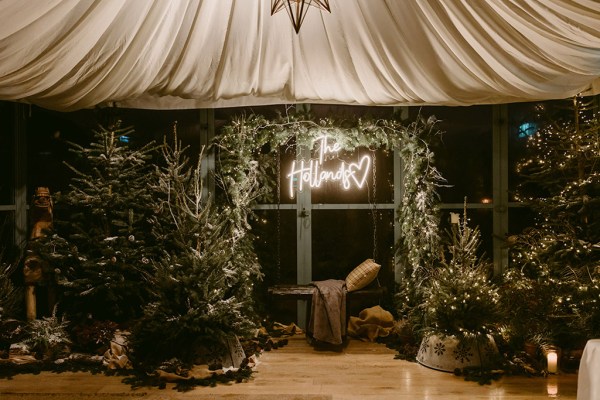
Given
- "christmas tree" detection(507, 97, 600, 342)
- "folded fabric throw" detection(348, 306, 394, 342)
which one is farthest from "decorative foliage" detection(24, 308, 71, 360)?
"christmas tree" detection(507, 97, 600, 342)

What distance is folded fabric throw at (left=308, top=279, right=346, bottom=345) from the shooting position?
5707 millimetres

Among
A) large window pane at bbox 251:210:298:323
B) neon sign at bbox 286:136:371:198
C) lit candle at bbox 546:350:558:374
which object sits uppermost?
neon sign at bbox 286:136:371:198

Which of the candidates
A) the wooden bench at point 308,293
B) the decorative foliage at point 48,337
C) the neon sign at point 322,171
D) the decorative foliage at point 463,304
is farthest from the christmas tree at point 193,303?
the decorative foliage at point 463,304

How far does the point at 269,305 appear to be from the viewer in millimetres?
6707

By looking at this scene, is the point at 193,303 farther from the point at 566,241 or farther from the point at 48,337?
the point at 566,241

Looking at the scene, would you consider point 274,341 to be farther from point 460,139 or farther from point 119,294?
point 460,139

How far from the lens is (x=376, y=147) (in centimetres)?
627

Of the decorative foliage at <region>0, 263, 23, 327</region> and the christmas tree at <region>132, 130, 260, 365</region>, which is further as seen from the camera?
the decorative foliage at <region>0, 263, 23, 327</region>

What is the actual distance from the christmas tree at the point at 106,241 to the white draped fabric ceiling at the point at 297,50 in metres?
1.14

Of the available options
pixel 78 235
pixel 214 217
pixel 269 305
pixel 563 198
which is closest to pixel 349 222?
pixel 269 305

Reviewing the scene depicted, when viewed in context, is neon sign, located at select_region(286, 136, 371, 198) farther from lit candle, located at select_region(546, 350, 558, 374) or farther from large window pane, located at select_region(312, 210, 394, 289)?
lit candle, located at select_region(546, 350, 558, 374)

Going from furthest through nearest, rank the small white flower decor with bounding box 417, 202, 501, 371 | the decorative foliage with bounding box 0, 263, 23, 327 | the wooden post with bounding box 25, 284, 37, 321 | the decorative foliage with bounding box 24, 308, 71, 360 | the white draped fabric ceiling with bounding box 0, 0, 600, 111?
the wooden post with bounding box 25, 284, 37, 321 < the decorative foliage with bounding box 0, 263, 23, 327 < the decorative foliage with bounding box 24, 308, 71, 360 < the small white flower decor with bounding box 417, 202, 501, 371 < the white draped fabric ceiling with bounding box 0, 0, 600, 111

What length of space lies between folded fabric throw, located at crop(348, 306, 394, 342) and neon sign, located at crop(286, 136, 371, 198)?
152 centimetres

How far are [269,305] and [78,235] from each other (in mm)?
2445
